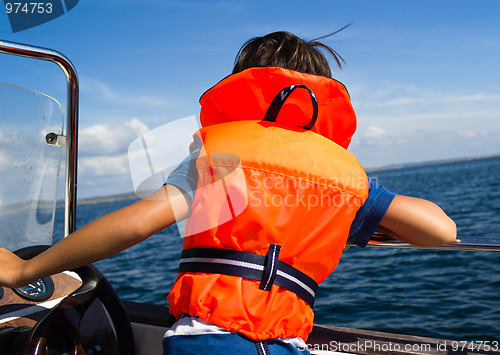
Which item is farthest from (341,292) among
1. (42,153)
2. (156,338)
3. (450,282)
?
(42,153)

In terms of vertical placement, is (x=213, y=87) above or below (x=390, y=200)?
above

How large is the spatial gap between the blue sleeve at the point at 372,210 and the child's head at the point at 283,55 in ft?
1.11

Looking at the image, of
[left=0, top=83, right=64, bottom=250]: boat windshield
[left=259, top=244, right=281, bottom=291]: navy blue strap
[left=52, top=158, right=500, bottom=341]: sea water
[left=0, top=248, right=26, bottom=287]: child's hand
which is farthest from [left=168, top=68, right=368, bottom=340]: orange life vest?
[left=52, top=158, right=500, bottom=341]: sea water

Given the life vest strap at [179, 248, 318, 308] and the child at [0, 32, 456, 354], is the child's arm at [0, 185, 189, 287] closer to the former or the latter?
the child at [0, 32, 456, 354]

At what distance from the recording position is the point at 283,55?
45.8 inches

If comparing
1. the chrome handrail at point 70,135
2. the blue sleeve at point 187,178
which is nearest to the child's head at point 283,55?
the blue sleeve at point 187,178

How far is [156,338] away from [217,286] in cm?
102

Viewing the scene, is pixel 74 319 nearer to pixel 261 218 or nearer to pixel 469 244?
pixel 261 218

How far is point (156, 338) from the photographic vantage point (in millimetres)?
1859

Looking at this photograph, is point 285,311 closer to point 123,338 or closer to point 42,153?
point 123,338

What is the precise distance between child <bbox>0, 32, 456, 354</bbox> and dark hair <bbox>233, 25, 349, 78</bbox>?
0.35ft

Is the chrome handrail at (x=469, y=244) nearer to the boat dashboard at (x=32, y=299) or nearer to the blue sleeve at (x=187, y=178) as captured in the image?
the blue sleeve at (x=187, y=178)

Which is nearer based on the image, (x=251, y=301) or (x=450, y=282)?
(x=251, y=301)

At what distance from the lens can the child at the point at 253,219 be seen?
38.8 inches
